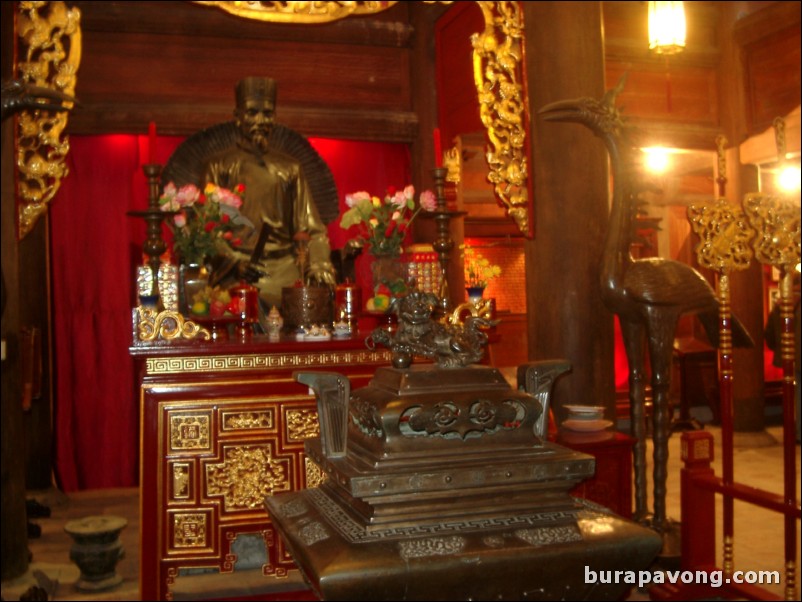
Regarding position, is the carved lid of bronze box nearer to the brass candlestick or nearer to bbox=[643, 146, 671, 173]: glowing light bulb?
the brass candlestick

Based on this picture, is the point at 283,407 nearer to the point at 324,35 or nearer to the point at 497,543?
the point at 497,543

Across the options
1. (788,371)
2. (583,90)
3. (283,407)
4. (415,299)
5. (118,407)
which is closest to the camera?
(415,299)

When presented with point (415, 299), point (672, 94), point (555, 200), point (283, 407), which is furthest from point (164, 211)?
point (672, 94)

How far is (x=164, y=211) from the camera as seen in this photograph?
2852 millimetres

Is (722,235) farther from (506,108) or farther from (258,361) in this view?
(258,361)

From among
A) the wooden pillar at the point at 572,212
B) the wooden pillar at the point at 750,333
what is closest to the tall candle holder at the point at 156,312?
the wooden pillar at the point at 572,212

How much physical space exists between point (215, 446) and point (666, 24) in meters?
3.16

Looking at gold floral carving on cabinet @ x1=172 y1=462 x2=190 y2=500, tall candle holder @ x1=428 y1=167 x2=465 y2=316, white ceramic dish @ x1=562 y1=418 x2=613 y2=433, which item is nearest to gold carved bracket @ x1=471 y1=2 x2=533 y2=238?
tall candle holder @ x1=428 y1=167 x2=465 y2=316

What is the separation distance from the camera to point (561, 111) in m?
2.82

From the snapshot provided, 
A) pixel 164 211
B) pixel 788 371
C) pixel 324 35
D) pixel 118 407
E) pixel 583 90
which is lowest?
pixel 118 407

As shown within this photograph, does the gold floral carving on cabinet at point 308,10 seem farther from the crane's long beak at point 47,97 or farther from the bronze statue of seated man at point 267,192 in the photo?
the crane's long beak at point 47,97

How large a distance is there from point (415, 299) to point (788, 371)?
1.34 meters

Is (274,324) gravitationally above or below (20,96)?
below

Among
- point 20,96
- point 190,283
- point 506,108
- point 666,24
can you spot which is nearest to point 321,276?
point 190,283
